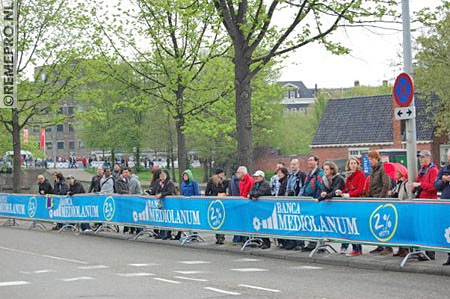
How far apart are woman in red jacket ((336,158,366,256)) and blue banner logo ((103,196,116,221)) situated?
863cm

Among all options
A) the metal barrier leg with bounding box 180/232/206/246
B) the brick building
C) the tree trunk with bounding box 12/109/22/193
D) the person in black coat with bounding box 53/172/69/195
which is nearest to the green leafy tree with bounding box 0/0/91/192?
the tree trunk with bounding box 12/109/22/193

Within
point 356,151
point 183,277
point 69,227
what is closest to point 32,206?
point 69,227

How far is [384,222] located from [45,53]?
22454mm

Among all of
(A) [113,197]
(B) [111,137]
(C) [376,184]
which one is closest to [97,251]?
(A) [113,197]

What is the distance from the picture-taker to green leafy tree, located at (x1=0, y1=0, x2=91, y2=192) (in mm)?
32531

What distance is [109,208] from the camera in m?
22.4

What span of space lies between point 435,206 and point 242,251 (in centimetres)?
520

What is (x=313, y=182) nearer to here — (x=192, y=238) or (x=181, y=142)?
(x=192, y=238)

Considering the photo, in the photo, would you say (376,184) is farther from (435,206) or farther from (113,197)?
(113,197)

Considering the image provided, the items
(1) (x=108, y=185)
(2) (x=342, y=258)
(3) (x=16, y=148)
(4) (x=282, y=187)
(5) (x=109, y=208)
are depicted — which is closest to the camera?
(2) (x=342, y=258)

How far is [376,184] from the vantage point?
593 inches

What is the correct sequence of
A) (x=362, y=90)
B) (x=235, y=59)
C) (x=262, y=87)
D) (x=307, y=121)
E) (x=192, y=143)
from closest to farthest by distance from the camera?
(x=235, y=59) < (x=262, y=87) < (x=192, y=143) < (x=307, y=121) < (x=362, y=90)

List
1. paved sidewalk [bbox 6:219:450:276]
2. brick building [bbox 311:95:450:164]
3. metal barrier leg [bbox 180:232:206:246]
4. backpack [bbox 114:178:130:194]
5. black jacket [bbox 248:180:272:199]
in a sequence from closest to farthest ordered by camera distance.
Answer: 1. paved sidewalk [bbox 6:219:450:276]
2. black jacket [bbox 248:180:272:199]
3. metal barrier leg [bbox 180:232:206:246]
4. backpack [bbox 114:178:130:194]
5. brick building [bbox 311:95:450:164]

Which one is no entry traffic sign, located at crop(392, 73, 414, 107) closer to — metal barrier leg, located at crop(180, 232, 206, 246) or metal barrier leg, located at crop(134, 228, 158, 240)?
metal barrier leg, located at crop(180, 232, 206, 246)
